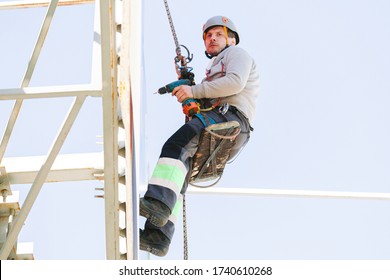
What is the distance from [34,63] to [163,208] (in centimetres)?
142

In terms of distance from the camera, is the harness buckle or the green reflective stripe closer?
the green reflective stripe

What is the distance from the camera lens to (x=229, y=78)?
8.92 m

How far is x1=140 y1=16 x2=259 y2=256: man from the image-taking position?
834 centimetres

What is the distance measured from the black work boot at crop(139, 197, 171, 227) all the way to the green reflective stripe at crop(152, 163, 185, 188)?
0.24m

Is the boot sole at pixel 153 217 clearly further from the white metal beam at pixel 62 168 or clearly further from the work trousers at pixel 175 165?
the white metal beam at pixel 62 168

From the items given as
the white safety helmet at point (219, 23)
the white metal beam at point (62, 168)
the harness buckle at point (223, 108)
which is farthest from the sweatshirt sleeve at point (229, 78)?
the white metal beam at point (62, 168)

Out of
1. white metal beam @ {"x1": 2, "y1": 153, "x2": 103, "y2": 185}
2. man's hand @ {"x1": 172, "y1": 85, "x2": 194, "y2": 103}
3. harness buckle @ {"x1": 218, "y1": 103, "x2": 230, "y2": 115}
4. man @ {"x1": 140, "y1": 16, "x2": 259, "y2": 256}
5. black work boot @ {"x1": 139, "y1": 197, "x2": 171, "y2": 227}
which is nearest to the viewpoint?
black work boot @ {"x1": 139, "y1": 197, "x2": 171, "y2": 227}

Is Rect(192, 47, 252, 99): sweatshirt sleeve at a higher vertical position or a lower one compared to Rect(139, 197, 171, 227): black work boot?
higher

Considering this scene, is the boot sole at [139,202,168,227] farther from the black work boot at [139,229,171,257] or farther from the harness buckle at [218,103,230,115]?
the harness buckle at [218,103,230,115]

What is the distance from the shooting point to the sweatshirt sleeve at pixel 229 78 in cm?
883

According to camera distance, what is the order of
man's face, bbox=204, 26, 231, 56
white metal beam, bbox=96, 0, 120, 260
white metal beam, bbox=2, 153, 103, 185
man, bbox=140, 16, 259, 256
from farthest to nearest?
man's face, bbox=204, 26, 231, 56 < white metal beam, bbox=2, 153, 103, 185 < man, bbox=140, 16, 259, 256 < white metal beam, bbox=96, 0, 120, 260

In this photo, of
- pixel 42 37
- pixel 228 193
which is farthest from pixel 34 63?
pixel 228 193

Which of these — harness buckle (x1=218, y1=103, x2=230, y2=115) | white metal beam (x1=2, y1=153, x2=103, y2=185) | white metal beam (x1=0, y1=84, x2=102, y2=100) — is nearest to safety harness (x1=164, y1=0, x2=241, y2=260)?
harness buckle (x1=218, y1=103, x2=230, y2=115)
